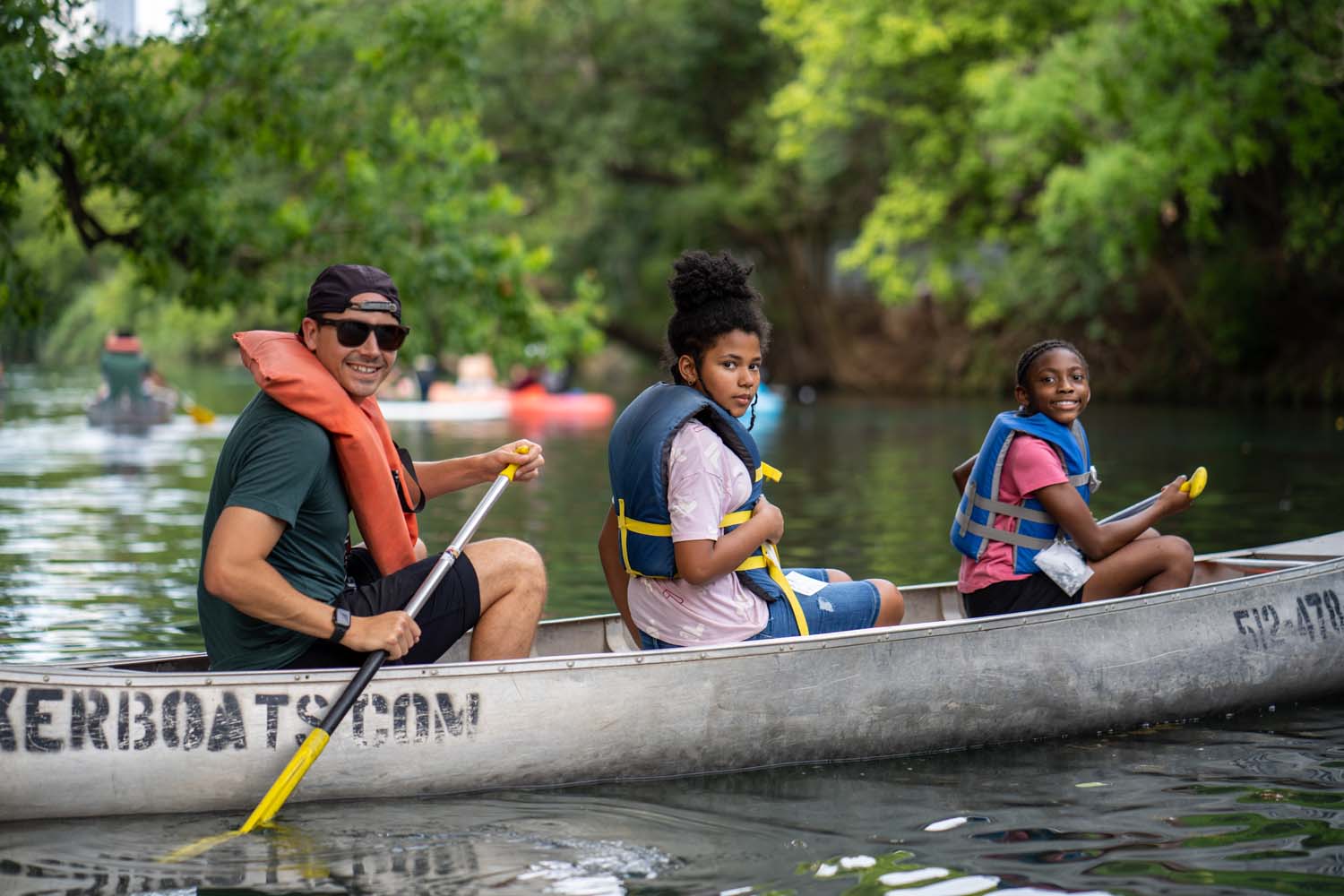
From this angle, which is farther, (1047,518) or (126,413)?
(126,413)

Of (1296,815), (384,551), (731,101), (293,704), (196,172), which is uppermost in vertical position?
(731,101)

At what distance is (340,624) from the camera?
4.64 m

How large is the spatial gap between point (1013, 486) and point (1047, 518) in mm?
166

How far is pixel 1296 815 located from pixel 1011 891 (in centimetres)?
116

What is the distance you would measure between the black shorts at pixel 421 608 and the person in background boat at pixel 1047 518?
1.87m

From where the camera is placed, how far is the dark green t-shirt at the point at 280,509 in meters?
4.42

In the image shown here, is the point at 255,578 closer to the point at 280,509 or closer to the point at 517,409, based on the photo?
the point at 280,509

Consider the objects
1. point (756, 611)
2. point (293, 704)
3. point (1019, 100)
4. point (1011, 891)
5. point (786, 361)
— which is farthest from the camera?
point (786, 361)

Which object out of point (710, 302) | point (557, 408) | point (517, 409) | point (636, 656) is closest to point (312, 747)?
point (636, 656)

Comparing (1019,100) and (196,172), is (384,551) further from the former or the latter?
(1019,100)

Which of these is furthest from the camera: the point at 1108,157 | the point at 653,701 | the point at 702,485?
the point at 1108,157

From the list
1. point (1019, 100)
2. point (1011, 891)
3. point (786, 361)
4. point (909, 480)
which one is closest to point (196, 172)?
point (909, 480)

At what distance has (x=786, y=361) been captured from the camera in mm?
40281

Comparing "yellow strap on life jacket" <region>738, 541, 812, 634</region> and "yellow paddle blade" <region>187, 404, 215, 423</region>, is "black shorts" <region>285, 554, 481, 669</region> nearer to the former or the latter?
"yellow strap on life jacket" <region>738, 541, 812, 634</region>
